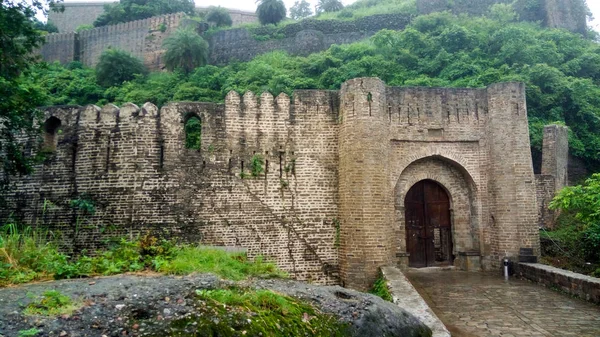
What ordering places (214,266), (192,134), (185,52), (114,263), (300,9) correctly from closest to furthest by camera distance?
1. (114,263)
2. (214,266)
3. (192,134)
4. (185,52)
5. (300,9)

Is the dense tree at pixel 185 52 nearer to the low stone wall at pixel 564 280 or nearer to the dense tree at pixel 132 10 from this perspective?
the dense tree at pixel 132 10

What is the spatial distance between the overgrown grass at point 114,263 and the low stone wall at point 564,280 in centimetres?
590

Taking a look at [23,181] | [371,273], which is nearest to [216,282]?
[371,273]

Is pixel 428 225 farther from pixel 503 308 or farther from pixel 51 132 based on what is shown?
pixel 51 132

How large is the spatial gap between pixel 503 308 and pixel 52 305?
23.9 ft

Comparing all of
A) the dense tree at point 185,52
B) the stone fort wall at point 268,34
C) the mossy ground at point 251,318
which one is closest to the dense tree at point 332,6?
the stone fort wall at point 268,34

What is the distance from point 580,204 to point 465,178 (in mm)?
2977

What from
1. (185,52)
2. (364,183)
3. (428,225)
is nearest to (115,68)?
(185,52)

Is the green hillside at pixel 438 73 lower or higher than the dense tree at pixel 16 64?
higher

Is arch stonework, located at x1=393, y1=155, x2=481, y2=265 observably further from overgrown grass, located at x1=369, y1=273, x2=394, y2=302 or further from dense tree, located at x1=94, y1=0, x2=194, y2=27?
dense tree, located at x1=94, y1=0, x2=194, y2=27

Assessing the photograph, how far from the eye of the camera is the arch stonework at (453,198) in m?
12.7

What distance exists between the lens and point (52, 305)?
475 centimetres

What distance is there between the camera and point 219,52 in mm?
36469

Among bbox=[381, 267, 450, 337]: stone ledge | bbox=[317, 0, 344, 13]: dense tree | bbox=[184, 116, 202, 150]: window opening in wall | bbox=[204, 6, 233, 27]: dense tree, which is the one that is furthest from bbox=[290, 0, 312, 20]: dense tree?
bbox=[381, 267, 450, 337]: stone ledge
